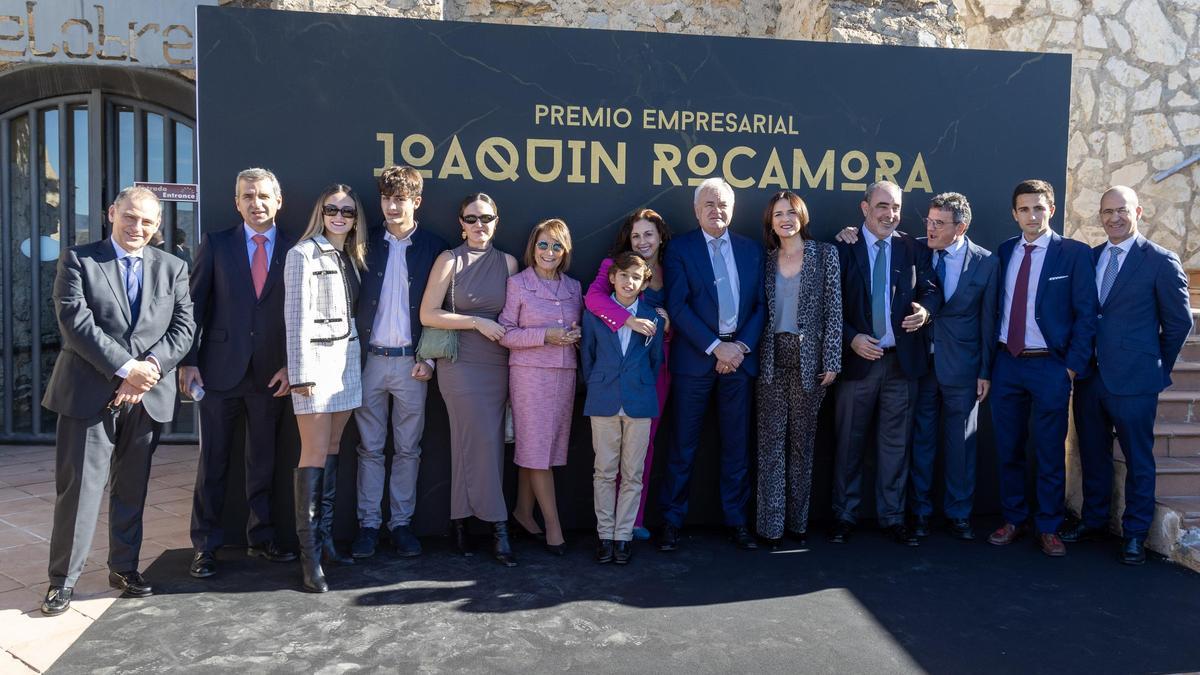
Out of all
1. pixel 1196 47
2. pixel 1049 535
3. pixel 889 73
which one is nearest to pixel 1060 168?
pixel 889 73

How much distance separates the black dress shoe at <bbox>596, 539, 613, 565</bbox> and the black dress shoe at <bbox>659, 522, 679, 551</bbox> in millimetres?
285

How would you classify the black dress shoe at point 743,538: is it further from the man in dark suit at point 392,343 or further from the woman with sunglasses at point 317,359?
the woman with sunglasses at point 317,359

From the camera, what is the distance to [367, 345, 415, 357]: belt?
3684 mm

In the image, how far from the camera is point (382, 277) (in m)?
3.68

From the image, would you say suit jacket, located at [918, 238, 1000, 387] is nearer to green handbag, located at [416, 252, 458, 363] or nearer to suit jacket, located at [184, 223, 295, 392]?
green handbag, located at [416, 252, 458, 363]

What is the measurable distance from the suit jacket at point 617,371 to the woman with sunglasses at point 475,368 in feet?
1.28

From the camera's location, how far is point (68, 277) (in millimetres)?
3031

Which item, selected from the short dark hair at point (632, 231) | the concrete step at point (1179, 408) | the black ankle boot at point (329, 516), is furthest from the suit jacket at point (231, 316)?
the concrete step at point (1179, 408)

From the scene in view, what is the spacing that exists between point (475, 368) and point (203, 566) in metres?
1.35

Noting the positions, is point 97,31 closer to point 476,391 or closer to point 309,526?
point 476,391

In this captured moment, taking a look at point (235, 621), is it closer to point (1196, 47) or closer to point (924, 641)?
point (924, 641)

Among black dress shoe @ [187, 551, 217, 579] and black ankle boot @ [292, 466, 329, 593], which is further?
black dress shoe @ [187, 551, 217, 579]

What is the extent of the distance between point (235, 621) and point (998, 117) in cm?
421

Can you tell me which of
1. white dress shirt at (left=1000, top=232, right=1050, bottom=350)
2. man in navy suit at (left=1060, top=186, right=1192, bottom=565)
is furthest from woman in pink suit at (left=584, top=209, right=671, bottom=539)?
man in navy suit at (left=1060, top=186, right=1192, bottom=565)
